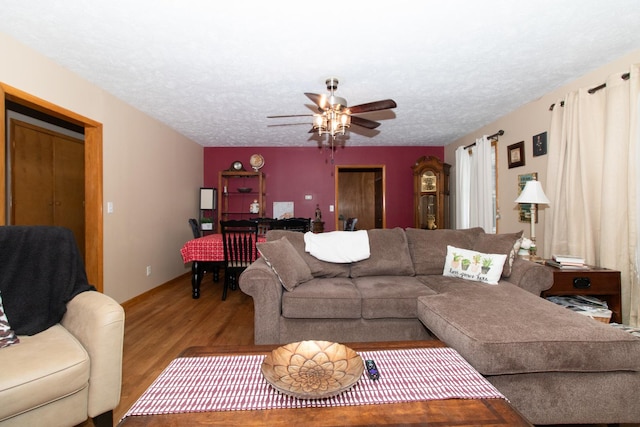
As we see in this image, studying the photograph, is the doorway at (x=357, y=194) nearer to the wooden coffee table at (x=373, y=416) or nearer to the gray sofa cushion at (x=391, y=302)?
the gray sofa cushion at (x=391, y=302)

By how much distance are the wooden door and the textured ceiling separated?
1456 mm

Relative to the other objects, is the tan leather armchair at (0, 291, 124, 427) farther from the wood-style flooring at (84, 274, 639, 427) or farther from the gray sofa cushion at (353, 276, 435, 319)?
the gray sofa cushion at (353, 276, 435, 319)

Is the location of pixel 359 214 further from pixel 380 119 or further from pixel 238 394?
pixel 238 394

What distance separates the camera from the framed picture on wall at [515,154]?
379cm

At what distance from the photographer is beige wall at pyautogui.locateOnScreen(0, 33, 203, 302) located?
2518 mm

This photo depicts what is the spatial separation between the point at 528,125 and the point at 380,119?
1765mm

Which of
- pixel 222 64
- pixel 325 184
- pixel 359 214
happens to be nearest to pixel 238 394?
pixel 222 64

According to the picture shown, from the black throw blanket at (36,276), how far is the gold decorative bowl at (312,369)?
4.11ft


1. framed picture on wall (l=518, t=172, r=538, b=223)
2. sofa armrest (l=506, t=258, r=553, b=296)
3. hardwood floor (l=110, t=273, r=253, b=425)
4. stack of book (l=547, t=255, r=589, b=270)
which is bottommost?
hardwood floor (l=110, t=273, r=253, b=425)

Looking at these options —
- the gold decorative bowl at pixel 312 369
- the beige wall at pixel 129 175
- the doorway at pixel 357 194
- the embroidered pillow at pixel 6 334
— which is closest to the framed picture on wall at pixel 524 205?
the gold decorative bowl at pixel 312 369

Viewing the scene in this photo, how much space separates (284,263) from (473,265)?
154cm

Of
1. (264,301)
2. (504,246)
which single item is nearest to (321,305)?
(264,301)

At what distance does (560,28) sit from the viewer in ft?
7.05

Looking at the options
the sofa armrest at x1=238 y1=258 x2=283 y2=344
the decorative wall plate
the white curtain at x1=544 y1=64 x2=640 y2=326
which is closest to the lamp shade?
the white curtain at x1=544 y1=64 x2=640 y2=326
